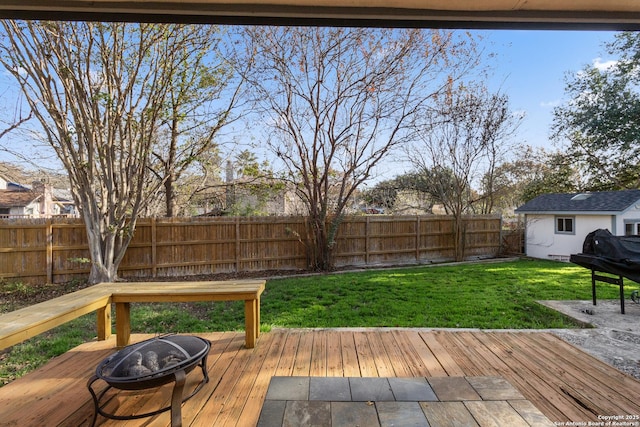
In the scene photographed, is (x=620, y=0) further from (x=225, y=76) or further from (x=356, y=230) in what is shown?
(x=356, y=230)

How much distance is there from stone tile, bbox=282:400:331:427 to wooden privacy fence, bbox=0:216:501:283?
20.9 ft

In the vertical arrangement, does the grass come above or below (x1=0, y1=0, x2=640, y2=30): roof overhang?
below

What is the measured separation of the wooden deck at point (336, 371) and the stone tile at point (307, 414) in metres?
0.27

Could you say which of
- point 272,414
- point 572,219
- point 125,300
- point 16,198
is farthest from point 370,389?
point 16,198

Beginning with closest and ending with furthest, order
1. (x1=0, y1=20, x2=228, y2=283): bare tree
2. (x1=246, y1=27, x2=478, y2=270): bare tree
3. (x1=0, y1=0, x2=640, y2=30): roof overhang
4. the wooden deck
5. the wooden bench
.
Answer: (x1=0, y1=0, x2=640, y2=30): roof overhang → the wooden deck → the wooden bench → (x1=0, y1=20, x2=228, y2=283): bare tree → (x1=246, y1=27, x2=478, y2=270): bare tree

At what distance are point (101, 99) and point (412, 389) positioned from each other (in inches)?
268

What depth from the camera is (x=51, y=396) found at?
2.07 metres

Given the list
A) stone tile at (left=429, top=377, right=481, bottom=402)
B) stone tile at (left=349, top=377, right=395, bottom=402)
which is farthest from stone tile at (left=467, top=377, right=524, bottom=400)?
stone tile at (left=349, top=377, right=395, bottom=402)

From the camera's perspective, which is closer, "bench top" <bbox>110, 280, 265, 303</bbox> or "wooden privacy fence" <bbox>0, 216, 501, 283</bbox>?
"bench top" <bbox>110, 280, 265, 303</bbox>

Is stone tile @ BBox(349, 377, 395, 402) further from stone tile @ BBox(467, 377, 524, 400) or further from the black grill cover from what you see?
the black grill cover

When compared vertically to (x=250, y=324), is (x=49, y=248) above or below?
above

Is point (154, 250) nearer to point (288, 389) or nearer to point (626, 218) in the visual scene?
point (288, 389)

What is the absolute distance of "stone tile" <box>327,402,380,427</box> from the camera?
157 centimetres

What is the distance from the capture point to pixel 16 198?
18.2 m
